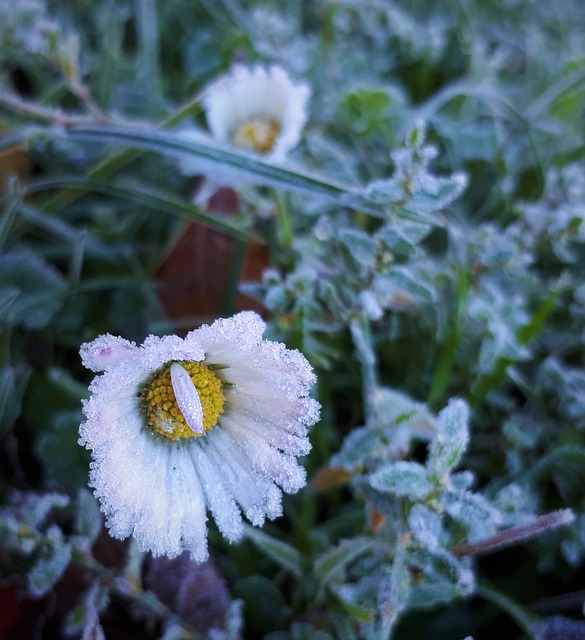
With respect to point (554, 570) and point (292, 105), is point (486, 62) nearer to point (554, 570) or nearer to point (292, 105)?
point (292, 105)

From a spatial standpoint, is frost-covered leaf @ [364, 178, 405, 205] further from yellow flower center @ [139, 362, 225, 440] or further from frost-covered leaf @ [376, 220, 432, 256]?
yellow flower center @ [139, 362, 225, 440]

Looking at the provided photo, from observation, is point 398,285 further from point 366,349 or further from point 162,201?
point 162,201

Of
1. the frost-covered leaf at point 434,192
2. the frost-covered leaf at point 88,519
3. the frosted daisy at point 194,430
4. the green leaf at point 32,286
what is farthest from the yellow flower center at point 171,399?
the green leaf at point 32,286

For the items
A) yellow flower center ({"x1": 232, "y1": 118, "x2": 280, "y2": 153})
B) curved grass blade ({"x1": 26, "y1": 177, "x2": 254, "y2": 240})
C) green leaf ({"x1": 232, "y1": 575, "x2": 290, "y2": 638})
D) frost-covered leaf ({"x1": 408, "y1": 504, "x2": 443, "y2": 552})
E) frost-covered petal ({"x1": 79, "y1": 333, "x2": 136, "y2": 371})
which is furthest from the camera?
yellow flower center ({"x1": 232, "y1": 118, "x2": 280, "y2": 153})

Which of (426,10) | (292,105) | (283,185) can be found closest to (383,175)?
(292,105)

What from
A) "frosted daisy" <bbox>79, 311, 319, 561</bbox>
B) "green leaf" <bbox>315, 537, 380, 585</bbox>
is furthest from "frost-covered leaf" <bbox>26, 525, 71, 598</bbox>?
"green leaf" <bbox>315, 537, 380, 585</bbox>

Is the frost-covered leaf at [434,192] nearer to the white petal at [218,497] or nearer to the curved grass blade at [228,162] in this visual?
the curved grass blade at [228,162]
